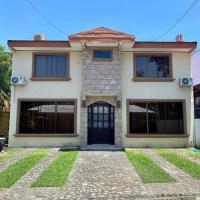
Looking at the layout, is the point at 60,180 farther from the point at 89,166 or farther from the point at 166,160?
the point at 166,160

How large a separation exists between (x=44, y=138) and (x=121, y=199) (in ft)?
29.4

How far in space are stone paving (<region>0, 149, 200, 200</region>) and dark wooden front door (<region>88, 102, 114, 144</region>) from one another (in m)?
5.13

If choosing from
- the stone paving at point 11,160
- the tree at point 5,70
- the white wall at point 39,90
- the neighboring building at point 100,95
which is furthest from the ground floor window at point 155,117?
the tree at point 5,70

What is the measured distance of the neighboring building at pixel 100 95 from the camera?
14.1 metres

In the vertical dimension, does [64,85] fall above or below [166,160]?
above

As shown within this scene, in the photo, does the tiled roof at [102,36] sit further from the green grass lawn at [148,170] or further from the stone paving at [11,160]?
the stone paving at [11,160]

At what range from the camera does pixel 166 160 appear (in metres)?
10.2

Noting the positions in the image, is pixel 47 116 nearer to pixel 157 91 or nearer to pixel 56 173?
pixel 157 91

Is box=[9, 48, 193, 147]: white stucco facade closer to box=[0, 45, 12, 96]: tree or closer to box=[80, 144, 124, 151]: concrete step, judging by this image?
box=[80, 144, 124, 151]: concrete step

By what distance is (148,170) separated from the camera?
8.41 m

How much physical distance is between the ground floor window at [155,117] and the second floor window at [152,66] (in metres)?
1.55

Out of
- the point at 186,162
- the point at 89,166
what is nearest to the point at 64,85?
the point at 89,166

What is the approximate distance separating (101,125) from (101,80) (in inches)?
97.6

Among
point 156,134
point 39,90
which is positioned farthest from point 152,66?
point 39,90
